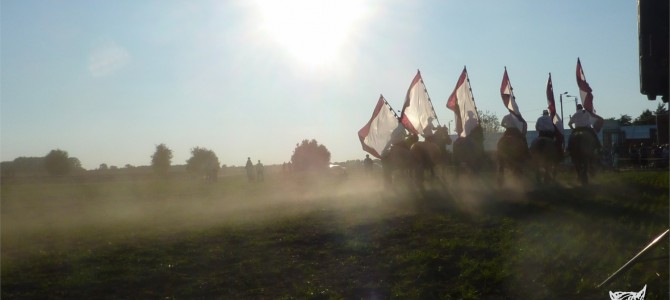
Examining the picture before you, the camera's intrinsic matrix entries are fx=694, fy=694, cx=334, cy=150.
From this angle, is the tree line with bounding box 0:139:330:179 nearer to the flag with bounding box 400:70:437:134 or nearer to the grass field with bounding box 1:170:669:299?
the flag with bounding box 400:70:437:134

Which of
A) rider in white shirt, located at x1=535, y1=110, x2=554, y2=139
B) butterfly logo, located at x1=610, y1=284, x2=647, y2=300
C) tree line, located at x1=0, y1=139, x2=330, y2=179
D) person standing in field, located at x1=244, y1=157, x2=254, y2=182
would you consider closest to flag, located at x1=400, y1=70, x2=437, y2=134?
rider in white shirt, located at x1=535, y1=110, x2=554, y2=139

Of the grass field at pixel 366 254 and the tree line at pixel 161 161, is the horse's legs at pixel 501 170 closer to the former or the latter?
the grass field at pixel 366 254

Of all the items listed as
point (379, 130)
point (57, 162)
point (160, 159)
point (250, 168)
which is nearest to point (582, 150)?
point (379, 130)

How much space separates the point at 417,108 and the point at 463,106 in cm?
166

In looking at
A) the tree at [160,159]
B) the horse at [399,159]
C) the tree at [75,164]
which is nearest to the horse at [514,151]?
the horse at [399,159]

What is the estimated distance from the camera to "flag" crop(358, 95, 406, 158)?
2255cm

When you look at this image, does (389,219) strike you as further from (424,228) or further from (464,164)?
(464,164)

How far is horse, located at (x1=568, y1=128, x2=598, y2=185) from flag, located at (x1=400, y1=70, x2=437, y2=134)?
510 cm

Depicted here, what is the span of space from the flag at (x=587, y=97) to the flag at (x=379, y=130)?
6.66m

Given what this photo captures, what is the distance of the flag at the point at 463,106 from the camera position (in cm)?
2317

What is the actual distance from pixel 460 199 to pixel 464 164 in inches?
215

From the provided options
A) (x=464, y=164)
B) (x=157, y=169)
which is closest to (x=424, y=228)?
(x=464, y=164)

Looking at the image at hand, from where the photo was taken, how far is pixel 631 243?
973 centimetres

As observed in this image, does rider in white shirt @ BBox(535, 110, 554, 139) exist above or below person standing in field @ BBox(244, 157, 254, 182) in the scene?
above
